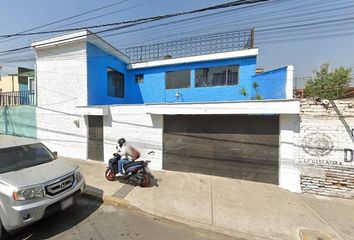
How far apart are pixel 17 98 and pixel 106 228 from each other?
10.9m

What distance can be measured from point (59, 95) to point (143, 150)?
5.08 metres

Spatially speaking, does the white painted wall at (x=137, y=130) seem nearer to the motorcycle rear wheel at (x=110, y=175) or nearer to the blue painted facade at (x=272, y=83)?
the motorcycle rear wheel at (x=110, y=175)

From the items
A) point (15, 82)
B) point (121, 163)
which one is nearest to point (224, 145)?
point (121, 163)

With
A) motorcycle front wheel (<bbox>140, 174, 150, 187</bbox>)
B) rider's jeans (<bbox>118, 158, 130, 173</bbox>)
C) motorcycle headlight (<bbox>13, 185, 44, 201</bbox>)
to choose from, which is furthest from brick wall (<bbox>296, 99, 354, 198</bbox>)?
motorcycle headlight (<bbox>13, 185, 44, 201</bbox>)

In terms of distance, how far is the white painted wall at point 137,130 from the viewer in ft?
24.5

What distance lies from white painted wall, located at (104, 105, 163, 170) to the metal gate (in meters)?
0.31

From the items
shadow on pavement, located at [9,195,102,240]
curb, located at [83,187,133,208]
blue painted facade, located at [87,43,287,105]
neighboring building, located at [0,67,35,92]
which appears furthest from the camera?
neighboring building, located at [0,67,35,92]

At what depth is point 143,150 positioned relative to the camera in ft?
25.2

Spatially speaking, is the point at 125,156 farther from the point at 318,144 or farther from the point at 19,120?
the point at 19,120

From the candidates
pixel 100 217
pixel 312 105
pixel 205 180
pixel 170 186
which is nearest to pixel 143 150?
pixel 170 186

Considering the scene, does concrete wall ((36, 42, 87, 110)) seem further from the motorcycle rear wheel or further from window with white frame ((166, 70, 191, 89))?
window with white frame ((166, 70, 191, 89))

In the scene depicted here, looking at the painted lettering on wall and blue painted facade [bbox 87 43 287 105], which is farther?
blue painted facade [bbox 87 43 287 105]

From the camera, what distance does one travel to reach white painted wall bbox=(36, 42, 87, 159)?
8.74 meters

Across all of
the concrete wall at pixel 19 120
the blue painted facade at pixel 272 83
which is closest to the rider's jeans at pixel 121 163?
the blue painted facade at pixel 272 83
